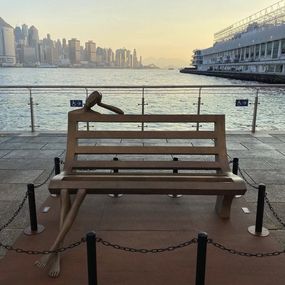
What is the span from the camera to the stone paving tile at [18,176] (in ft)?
17.5

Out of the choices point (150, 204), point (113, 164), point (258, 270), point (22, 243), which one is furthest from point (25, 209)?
point (258, 270)

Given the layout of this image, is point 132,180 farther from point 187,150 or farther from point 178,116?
point 178,116

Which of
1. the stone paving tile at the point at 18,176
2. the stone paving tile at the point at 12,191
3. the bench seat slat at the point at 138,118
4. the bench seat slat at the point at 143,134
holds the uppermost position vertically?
the bench seat slat at the point at 138,118

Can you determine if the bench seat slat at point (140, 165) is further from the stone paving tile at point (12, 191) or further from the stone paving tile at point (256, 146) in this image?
the stone paving tile at point (256, 146)

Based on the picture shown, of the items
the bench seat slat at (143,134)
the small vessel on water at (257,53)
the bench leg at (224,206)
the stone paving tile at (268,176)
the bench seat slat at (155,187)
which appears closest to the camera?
the bench seat slat at (155,187)

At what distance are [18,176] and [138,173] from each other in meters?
2.61

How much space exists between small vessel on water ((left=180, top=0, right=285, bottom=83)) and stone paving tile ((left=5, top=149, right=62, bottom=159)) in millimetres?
51110

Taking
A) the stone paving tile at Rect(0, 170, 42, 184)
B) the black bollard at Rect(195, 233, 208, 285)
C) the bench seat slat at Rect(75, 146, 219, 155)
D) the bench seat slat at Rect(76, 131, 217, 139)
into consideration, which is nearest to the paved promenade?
the stone paving tile at Rect(0, 170, 42, 184)

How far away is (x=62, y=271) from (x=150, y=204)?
5.35ft

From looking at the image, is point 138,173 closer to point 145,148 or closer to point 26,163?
point 145,148

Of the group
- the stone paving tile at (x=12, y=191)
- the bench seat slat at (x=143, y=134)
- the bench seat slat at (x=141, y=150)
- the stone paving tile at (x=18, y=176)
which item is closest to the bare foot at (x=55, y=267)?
the bench seat slat at (x=141, y=150)

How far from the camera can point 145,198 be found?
4445 millimetres

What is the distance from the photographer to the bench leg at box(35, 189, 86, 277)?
2904mm

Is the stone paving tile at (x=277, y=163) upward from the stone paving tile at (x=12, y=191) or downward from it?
upward
